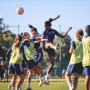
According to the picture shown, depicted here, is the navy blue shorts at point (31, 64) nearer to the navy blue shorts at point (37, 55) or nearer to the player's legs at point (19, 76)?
the navy blue shorts at point (37, 55)

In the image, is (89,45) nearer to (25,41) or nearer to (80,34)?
(80,34)

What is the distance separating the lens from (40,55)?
22.9 meters

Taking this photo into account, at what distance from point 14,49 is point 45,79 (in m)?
4.11

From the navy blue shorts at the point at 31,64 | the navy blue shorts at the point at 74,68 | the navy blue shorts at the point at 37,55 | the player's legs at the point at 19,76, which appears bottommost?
the player's legs at the point at 19,76

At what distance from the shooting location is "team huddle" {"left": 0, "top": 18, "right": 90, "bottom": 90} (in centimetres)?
1588

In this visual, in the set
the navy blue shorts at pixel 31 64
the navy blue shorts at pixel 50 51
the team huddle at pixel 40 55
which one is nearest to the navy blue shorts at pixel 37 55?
the team huddle at pixel 40 55

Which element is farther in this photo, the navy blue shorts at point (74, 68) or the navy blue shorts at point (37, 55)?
the navy blue shorts at point (37, 55)

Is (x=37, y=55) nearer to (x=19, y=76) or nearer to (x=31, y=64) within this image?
(x=31, y=64)

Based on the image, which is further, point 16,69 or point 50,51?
point 50,51

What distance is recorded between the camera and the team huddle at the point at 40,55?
52.1 feet

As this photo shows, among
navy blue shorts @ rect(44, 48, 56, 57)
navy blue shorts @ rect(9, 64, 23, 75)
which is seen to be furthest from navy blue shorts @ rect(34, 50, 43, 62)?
navy blue shorts @ rect(9, 64, 23, 75)

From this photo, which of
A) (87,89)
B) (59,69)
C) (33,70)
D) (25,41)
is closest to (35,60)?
(33,70)

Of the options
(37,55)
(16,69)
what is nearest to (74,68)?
(16,69)

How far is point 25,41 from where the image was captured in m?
19.7
